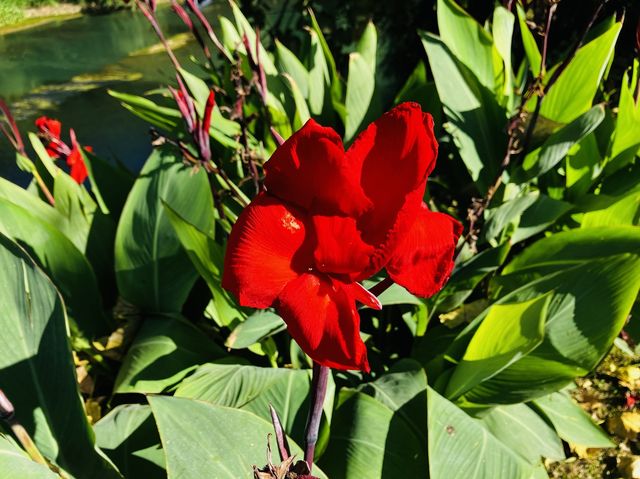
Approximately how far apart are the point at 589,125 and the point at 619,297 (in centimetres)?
46

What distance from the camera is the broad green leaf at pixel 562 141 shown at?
1.24 metres

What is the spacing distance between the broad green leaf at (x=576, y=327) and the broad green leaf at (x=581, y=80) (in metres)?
0.71

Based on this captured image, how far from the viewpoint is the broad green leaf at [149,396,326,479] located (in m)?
0.76

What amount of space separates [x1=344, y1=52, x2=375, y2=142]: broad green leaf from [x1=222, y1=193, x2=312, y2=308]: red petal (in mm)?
1158

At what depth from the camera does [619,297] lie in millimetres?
977

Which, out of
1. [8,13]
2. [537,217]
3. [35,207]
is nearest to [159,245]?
[35,207]

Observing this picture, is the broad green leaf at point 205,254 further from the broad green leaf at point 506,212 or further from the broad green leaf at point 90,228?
the broad green leaf at point 506,212

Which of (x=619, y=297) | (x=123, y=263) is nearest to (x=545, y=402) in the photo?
(x=619, y=297)

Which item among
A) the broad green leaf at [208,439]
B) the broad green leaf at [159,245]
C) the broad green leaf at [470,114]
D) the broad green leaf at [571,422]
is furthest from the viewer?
the broad green leaf at [470,114]

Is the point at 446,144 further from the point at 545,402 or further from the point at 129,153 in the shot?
the point at 129,153

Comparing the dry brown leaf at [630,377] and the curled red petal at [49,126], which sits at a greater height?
the curled red petal at [49,126]

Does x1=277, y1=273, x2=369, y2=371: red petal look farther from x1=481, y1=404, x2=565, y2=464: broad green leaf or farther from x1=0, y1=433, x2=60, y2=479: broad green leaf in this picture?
x1=481, y1=404, x2=565, y2=464: broad green leaf

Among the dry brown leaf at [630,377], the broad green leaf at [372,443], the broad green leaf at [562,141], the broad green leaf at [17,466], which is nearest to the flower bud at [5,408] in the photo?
the broad green leaf at [17,466]

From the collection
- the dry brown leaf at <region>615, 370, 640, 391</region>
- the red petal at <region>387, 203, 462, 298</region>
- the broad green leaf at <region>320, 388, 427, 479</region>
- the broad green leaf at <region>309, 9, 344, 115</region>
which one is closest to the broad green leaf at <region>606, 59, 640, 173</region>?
the dry brown leaf at <region>615, 370, 640, 391</region>
